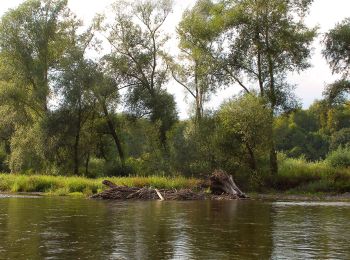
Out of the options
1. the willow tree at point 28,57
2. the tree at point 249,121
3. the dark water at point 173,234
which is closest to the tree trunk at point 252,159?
the tree at point 249,121

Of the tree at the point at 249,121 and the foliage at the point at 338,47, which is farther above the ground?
the foliage at the point at 338,47

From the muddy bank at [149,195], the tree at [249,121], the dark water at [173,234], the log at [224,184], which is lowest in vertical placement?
the dark water at [173,234]

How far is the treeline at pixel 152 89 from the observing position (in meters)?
43.8

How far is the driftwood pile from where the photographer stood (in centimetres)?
3372

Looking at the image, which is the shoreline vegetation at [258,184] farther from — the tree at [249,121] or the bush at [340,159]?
the tree at [249,121]

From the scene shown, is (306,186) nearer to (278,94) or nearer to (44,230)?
(278,94)

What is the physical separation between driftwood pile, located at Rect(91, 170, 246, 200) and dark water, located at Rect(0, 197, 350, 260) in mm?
8775

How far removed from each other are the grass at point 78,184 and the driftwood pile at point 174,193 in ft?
12.4

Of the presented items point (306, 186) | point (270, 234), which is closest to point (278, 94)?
point (306, 186)

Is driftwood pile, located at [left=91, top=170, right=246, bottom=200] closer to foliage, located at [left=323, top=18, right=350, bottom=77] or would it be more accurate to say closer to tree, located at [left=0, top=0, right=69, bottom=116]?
foliage, located at [left=323, top=18, right=350, bottom=77]

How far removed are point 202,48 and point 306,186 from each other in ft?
56.4

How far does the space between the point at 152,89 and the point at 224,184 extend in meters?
26.0

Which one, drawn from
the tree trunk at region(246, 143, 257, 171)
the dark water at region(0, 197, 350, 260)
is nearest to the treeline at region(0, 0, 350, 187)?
the tree trunk at region(246, 143, 257, 171)

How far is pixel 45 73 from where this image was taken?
58781 millimetres
